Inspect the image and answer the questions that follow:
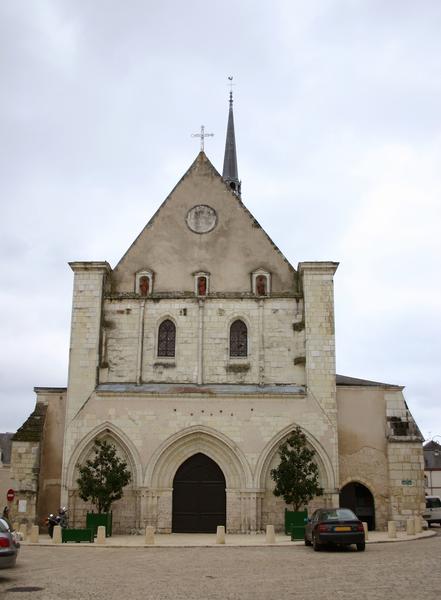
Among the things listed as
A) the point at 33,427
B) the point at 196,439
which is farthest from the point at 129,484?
the point at 33,427

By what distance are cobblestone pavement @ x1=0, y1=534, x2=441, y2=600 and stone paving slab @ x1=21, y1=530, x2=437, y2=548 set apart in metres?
1.51

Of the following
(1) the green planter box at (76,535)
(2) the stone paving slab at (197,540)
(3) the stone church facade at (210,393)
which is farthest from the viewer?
(3) the stone church facade at (210,393)

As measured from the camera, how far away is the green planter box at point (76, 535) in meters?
20.2

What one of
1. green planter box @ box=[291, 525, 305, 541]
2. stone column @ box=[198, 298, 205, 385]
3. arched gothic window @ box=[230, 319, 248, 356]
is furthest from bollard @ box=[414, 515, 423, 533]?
stone column @ box=[198, 298, 205, 385]

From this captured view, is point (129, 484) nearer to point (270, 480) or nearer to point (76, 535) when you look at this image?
point (76, 535)

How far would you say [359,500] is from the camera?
80.5ft

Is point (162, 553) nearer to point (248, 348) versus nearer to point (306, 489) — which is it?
point (306, 489)

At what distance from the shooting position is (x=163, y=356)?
25.1m

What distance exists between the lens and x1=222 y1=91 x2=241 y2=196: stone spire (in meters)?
44.7

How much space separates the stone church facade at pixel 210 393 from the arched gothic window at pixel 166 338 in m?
0.04

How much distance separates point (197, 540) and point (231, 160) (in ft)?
99.7

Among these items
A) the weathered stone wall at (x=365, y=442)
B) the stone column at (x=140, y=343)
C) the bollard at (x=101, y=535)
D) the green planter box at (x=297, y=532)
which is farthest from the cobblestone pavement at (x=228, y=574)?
the stone column at (x=140, y=343)

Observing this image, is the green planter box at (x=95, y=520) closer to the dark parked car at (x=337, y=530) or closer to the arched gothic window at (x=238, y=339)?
the arched gothic window at (x=238, y=339)

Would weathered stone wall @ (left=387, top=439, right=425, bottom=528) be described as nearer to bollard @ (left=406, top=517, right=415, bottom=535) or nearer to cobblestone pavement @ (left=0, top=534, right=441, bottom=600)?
bollard @ (left=406, top=517, right=415, bottom=535)
